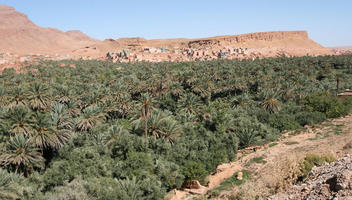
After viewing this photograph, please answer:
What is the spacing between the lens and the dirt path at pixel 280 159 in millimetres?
13391

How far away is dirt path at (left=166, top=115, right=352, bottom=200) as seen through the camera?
13391 millimetres

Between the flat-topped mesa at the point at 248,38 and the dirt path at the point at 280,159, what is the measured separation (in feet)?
365

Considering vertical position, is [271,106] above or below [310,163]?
below

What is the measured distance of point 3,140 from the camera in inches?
915

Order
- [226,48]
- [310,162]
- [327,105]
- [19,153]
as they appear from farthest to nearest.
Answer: [226,48]
[327,105]
[19,153]
[310,162]

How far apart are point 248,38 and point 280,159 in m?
135

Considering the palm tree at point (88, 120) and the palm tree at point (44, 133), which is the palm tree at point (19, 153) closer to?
the palm tree at point (44, 133)

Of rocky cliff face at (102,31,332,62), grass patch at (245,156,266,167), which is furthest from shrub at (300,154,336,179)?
rocky cliff face at (102,31,332,62)

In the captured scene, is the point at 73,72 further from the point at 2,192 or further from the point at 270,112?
the point at 2,192

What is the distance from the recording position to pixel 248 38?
473 ft

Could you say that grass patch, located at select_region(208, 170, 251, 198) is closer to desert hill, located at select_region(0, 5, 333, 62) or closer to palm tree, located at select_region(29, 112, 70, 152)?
palm tree, located at select_region(29, 112, 70, 152)

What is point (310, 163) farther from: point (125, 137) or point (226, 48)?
point (226, 48)

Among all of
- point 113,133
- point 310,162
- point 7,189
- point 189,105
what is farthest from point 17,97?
point 310,162

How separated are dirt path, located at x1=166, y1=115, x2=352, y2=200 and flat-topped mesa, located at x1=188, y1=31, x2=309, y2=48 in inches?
4379
